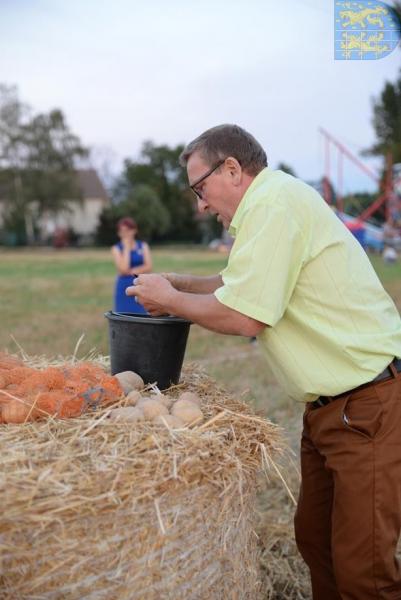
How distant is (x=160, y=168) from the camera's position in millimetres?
81438

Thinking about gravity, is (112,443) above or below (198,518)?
above

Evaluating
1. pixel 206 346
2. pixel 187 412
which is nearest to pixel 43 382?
pixel 187 412

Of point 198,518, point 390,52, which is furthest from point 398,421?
point 390,52

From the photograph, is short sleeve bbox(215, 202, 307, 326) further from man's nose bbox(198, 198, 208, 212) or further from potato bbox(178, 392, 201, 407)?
potato bbox(178, 392, 201, 407)

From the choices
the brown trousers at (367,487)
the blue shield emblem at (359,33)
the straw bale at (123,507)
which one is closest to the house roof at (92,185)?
the blue shield emblem at (359,33)

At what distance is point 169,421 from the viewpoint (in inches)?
94.0

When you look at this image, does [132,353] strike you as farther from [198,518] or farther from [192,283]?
[198,518]

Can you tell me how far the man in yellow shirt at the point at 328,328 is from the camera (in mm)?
2412

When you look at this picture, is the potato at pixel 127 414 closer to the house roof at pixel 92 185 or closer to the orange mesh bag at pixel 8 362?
the orange mesh bag at pixel 8 362

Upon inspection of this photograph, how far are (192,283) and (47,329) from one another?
918cm

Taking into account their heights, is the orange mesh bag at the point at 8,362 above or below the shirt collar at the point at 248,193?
below

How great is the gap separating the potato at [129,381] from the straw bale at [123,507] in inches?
9.2

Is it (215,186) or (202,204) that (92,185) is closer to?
(202,204)

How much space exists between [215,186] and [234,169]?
0.34 feet
